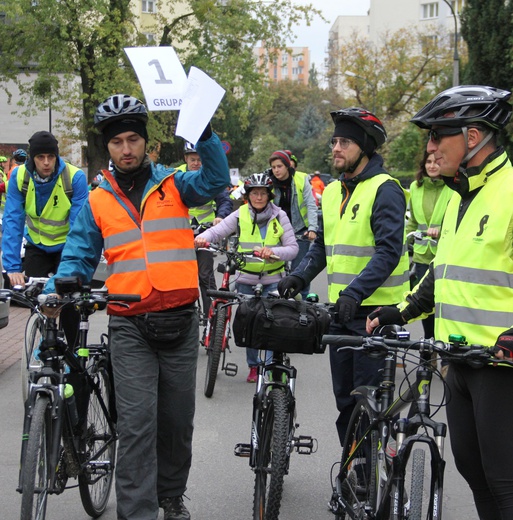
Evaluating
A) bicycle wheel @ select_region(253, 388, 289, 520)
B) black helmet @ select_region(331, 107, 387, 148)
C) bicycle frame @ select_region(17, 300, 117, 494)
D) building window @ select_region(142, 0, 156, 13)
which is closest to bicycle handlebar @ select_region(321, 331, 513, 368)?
bicycle wheel @ select_region(253, 388, 289, 520)

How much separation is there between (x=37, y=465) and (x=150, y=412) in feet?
2.00

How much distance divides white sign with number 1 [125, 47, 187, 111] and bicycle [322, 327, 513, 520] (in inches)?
58.4

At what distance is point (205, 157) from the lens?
4.64m

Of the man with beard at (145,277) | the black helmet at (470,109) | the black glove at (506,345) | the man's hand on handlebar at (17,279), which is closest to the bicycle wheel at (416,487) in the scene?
the black glove at (506,345)

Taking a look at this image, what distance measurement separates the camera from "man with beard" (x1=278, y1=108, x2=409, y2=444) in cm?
493

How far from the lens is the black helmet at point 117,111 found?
15.2ft

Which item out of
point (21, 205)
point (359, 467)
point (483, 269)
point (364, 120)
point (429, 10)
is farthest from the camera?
point (429, 10)

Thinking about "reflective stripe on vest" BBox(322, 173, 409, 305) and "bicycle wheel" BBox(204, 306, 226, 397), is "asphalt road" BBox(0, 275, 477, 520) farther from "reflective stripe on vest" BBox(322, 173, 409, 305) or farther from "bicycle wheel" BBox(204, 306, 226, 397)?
"reflective stripe on vest" BBox(322, 173, 409, 305)

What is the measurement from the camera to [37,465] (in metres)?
4.16

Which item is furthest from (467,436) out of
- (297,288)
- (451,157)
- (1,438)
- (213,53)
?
(213,53)

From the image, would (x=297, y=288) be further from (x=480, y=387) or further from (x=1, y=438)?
(x=1, y=438)

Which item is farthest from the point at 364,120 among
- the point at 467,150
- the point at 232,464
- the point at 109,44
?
the point at 109,44

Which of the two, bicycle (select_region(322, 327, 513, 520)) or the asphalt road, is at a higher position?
bicycle (select_region(322, 327, 513, 520))

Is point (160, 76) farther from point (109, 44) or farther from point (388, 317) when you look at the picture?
point (109, 44)
